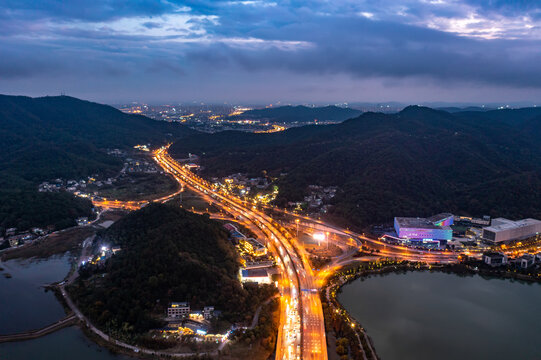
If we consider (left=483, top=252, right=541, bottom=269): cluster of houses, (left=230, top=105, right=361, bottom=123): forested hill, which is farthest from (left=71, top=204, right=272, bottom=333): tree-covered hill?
(left=230, top=105, right=361, bottom=123): forested hill

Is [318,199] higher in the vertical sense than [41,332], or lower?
higher

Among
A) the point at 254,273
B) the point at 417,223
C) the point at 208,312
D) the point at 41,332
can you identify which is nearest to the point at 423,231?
the point at 417,223

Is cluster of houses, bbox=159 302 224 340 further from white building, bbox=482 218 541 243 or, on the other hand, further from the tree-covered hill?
white building, bbox=482 218 541 243

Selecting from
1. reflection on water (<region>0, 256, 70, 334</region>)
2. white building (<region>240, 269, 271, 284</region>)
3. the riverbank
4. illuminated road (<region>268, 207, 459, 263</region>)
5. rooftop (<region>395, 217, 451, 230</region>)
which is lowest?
reflection on water (<region>0, 256, 70, 334</region>)

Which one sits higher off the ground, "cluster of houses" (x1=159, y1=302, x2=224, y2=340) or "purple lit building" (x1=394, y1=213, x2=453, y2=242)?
"purple lit building" (x1=394, y1=213, x2=453, y2=242)

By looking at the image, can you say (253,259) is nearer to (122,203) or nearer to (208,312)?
(208,312)

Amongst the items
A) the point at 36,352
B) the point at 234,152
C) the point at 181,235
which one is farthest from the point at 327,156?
the point at 36,352

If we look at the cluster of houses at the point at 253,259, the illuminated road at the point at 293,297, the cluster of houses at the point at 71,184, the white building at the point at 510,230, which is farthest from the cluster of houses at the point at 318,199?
the cluster of houses at the point at 71,184
